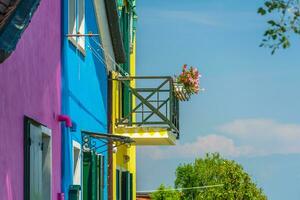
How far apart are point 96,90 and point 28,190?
6.96 metres

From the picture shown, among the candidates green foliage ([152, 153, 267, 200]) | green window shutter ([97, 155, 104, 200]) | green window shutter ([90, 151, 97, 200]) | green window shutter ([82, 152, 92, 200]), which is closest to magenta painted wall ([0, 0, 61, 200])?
green window shutter ([82, 152, 92, 200])

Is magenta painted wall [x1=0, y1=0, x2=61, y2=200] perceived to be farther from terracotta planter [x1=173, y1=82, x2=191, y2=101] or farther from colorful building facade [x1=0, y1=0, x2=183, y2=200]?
terracotta planter [x1=173, y1=82, x2=191, y2=101]

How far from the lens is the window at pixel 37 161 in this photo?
10945 mm

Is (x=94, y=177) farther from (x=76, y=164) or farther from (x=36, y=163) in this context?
(x=36, y=163)

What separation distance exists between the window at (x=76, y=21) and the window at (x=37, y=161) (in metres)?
2.29

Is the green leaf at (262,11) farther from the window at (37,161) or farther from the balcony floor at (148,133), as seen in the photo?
the balcony floor at (148,133)

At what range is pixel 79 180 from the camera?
51.5ft

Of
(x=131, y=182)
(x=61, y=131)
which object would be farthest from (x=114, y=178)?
(x=61, y=131)

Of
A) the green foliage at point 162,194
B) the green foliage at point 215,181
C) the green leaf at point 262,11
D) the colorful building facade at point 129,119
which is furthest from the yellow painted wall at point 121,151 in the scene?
the green foliage at point 215,181

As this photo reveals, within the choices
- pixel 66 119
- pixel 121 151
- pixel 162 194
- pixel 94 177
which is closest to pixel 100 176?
pixel 94 177

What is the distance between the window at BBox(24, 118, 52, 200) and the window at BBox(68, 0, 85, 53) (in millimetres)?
2293

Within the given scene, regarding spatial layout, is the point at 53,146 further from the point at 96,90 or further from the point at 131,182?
the point at 131,182

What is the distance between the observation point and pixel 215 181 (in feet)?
217

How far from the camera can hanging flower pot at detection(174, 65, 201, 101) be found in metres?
19.9
